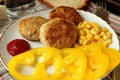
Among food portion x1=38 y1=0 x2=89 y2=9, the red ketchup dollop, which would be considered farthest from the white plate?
food portion x1=38 y1=0 x2=89 y2=9

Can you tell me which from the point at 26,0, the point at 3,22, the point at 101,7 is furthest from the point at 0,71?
the point at 101,7

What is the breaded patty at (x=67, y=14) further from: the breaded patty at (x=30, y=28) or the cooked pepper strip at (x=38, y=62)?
the cooked pepper strip at (x=38, y=62)

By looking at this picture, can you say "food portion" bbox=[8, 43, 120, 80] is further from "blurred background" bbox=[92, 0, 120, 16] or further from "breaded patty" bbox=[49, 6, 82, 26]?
"blurred background" bbox=[92, 0, 120, 16]

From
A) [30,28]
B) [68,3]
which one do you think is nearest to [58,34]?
[30,28]

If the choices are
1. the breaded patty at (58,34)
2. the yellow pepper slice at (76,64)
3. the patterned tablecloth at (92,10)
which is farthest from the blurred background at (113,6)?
the yellow pepper slice at (76,64)

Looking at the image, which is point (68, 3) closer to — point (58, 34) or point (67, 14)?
point (67, 14)

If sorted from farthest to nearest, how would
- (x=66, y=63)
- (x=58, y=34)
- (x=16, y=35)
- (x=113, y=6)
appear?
(x=113, y=6) → (x=16, y=35) → (x=58, y=34) → (x=66, y=63)

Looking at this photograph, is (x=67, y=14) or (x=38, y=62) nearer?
(x=38, y=62)
